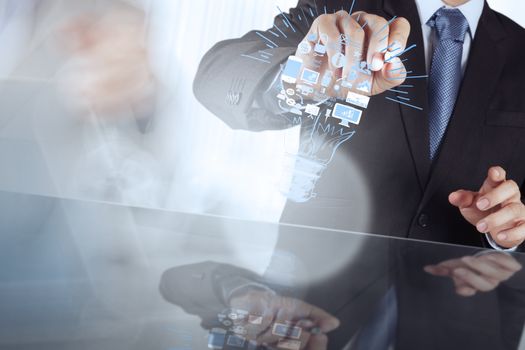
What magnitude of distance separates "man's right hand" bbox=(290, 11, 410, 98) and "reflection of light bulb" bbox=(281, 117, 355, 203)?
15 centimetres

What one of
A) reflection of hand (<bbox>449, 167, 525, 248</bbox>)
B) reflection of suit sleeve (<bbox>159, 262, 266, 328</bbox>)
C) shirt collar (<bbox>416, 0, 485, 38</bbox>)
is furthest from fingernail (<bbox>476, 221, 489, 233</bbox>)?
reflection of suit sleeve (<bbox>159, 262, 266, 328</bbox>)

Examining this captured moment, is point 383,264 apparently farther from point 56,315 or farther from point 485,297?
point 56,315

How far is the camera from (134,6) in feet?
5.26

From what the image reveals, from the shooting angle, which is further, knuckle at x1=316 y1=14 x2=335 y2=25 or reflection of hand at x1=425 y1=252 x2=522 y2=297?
knuckle at x1=316 y1=14 x2=335 y2=25

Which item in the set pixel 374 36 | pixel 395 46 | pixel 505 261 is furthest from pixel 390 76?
pixel 505 261

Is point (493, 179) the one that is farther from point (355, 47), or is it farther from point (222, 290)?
point (222, 290)

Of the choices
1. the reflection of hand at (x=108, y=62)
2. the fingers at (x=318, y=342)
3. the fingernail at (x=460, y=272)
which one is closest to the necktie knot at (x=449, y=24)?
the reflection of hand at (x=108, y=62)

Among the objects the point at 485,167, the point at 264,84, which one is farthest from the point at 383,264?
the point at 485,167

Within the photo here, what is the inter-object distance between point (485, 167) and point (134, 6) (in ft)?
3.39

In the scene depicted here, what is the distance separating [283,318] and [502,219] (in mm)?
902

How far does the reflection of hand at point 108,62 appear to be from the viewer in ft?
5.07

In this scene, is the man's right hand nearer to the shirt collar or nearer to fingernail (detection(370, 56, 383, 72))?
fingernail (detection(370, 56, 383, 72))

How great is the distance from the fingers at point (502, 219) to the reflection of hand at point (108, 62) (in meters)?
0.94

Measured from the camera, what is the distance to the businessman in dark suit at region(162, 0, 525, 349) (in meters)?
1.41
